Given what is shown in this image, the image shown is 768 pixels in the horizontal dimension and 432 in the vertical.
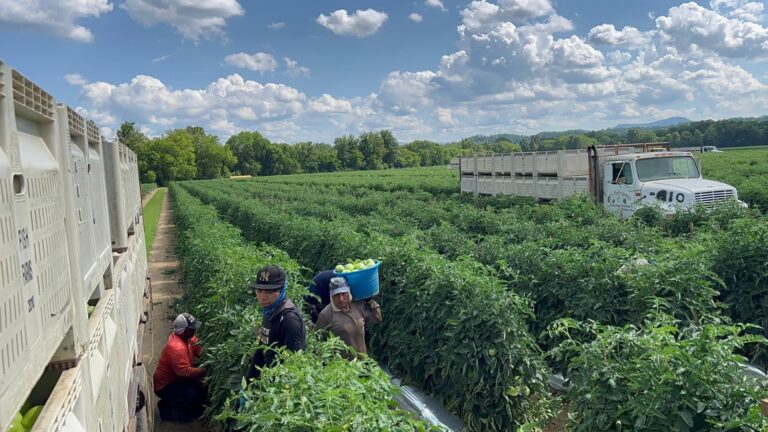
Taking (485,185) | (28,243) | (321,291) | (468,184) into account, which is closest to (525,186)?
(485,185)

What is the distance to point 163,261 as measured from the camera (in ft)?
61.6

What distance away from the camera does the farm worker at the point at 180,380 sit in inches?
250

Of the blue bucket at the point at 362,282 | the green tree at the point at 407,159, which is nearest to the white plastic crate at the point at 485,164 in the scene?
the blue bucket at the point at 362,282

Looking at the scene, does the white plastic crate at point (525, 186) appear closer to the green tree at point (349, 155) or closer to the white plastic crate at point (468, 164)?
the white plastic crate at point (468, 164)

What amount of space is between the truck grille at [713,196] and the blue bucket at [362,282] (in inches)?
378

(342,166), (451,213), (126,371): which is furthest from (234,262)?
(342,166)

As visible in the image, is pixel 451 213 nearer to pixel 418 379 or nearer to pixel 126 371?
pixel 418 379

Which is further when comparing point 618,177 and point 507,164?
point 507,164

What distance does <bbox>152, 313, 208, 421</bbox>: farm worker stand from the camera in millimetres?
6355

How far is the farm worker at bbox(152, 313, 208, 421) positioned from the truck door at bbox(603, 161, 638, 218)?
36.0ft

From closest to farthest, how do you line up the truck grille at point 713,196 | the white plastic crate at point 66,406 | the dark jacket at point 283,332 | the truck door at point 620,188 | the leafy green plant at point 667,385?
the white plastic crate at point 66,406 → the leafy green plant at point 667,385 → the dark jacket at point 283,332 → the truck grille at point 713,196 → the truck door at point 620,188

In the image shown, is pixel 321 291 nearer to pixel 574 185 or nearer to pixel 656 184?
pixel 656 184

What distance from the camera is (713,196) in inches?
496

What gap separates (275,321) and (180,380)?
8.74 feet
